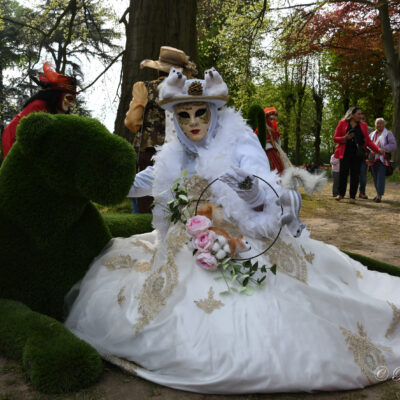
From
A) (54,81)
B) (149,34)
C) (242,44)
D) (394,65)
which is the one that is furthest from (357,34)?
(54,81)

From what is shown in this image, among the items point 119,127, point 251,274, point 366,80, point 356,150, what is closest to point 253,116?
point 119,127

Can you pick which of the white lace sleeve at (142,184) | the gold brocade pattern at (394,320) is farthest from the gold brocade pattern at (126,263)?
the gold brocade pattern at (394,320)

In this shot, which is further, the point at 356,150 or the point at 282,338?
the point at 356,150

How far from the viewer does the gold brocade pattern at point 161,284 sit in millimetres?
2141

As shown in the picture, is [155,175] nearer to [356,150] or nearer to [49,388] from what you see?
[49,388]

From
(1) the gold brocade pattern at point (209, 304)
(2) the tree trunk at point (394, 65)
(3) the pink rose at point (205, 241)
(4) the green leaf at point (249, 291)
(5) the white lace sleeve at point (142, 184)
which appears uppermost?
(2) the tree trunk at point (394, 65)

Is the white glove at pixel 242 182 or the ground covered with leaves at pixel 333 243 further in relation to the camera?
the white glove at pixel 242 182

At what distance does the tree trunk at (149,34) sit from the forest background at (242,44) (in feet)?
0.05

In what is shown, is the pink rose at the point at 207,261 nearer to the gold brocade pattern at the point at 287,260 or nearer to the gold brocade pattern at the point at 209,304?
the gold brocade pattern at the point at 209,304

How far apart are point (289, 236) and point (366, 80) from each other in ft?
62.6

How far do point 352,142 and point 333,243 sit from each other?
356cm

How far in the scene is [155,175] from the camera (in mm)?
2592

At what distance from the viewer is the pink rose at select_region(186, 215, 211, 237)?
2.20 m

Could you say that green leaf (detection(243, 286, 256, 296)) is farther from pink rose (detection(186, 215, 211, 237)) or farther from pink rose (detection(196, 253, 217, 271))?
pink rose (detection(186, 215, 211, 237))
